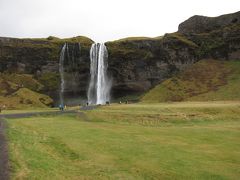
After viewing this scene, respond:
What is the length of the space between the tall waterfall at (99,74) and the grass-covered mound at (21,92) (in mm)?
13082

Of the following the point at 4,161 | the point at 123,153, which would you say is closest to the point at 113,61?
the point at 123,153

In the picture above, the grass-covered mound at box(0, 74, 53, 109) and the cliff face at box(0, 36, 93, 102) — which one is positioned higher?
the cliff face at box(0, 36, 93, 102)

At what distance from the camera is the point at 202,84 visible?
9875 cm

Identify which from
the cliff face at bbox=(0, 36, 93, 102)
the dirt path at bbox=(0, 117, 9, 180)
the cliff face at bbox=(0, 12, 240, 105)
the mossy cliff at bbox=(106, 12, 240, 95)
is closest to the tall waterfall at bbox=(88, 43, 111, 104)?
the cliff face at bbox=(0, 12, 240, 105)

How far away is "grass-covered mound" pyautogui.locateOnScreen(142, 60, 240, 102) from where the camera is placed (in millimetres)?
90062

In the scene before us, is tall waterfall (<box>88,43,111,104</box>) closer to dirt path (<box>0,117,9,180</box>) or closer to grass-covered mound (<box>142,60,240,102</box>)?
grass-covered mound (<box>142,60,240,102</box>)

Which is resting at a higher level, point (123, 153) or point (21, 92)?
point (21, 92)

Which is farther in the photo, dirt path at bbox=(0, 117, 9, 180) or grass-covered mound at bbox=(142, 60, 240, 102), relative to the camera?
grass-covered mound at bbox=(142, 60, 240, 102)

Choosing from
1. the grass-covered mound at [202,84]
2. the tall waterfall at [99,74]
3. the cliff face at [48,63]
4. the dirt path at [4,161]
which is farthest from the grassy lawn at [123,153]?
the cliff face at [48,63]

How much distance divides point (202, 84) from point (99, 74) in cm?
2940

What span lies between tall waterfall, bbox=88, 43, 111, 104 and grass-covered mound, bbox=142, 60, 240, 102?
13159 mm

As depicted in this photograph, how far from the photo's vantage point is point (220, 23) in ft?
394

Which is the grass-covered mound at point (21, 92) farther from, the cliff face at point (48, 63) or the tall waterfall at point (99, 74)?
the tall waterfall at point (99, 74)

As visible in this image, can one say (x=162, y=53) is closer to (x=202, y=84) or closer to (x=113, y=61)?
→ (x=113, y=61)
